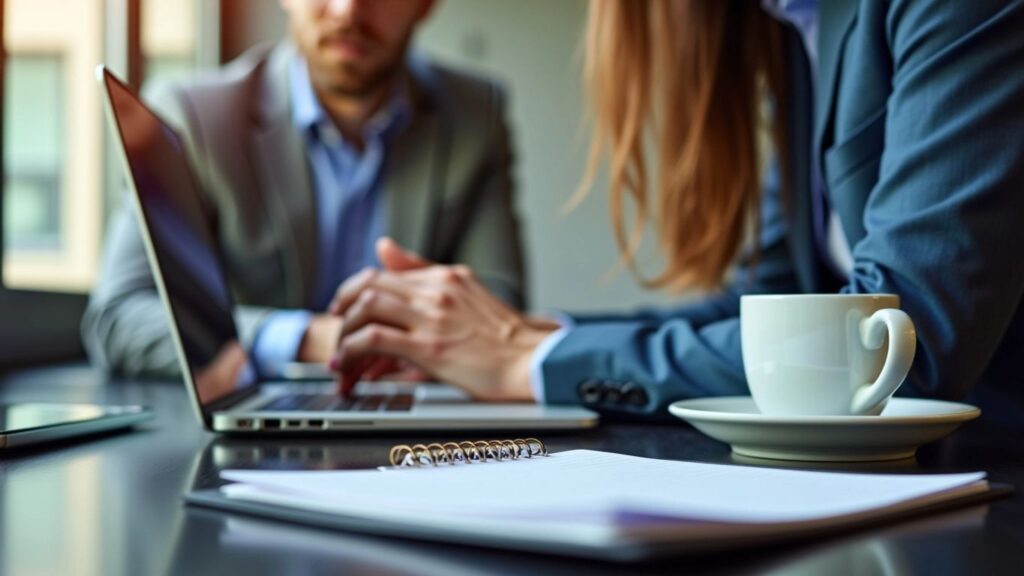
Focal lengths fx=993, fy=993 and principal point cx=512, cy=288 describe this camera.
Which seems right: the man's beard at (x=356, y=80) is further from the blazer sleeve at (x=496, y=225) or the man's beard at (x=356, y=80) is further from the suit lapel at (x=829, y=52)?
the suit lapel at (x=829, y=52)

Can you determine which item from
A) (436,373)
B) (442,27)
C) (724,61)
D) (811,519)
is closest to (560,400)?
(436,373)

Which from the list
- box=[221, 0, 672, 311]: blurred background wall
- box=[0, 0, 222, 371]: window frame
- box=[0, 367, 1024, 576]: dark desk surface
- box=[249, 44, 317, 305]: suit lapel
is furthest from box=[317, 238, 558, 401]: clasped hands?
box=[221, 0, 672, 311]: blurred background wall

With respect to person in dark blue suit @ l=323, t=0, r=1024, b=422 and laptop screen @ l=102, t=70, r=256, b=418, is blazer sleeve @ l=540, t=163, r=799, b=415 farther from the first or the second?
laptop screen @ l=102, t=70, r=256, b=418

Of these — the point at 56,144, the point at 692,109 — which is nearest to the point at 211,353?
the point at 692,109

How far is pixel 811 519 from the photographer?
1.23 ft

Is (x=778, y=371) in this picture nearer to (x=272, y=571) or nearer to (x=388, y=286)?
(x=272, y=571)

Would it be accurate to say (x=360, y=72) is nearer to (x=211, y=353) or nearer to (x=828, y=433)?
(x=211, y=353)

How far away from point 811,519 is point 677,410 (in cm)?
27

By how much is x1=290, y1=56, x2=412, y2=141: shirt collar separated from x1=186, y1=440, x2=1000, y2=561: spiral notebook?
1558mm

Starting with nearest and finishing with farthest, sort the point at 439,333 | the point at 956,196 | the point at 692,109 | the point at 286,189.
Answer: the point at 956,196 < the point at 439,333 < the point at 692,109 < the point at 286,189

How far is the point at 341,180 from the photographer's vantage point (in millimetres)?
2035

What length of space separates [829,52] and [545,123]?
9.88ft

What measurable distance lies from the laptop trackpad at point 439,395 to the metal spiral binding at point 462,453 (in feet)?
1.27

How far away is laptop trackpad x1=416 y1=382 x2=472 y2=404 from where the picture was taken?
3.14 feet
